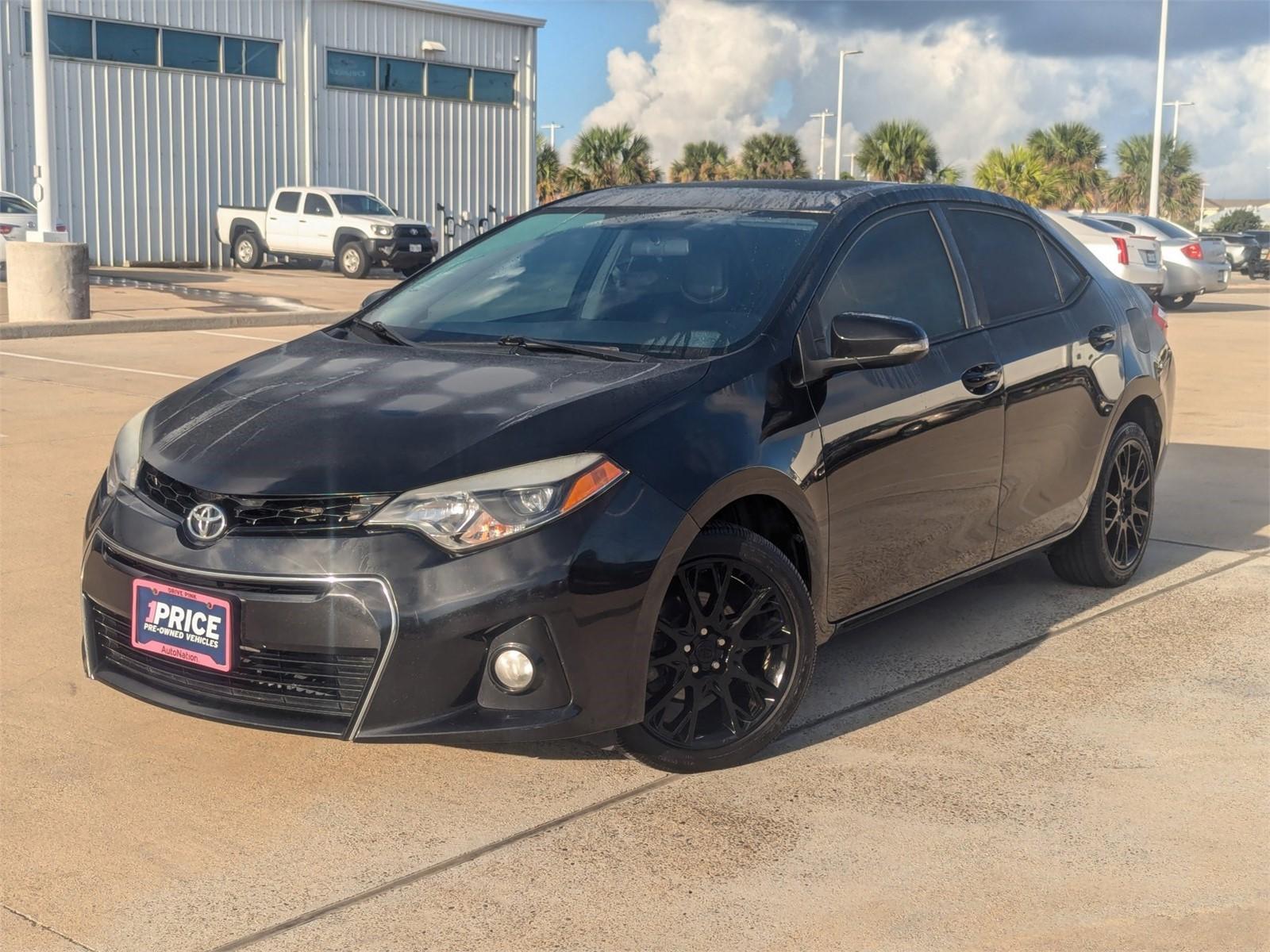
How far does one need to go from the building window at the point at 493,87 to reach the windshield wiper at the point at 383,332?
3393 cm

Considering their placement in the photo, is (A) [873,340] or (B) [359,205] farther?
(B) [359,205]

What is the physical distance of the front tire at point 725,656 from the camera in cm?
389

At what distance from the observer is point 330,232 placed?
30.0 metres

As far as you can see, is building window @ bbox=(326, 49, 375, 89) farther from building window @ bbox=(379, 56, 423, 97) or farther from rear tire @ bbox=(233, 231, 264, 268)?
rear tire @ bbox=(233, 231, 264, 268)

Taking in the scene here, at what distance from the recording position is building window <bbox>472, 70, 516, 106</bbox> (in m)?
37.7

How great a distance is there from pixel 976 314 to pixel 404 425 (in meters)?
2.26

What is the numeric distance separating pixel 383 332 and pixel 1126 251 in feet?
61.2

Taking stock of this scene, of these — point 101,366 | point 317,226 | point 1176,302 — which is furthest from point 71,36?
point 1176,302

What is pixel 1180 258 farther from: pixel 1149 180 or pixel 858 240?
pixel 1149 180

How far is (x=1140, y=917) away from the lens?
3.28m

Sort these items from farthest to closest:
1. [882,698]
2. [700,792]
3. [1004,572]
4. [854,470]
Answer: [1004,572] → [882,698] → [854,470] → [700,792]

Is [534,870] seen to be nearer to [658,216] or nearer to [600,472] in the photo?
[600,472]

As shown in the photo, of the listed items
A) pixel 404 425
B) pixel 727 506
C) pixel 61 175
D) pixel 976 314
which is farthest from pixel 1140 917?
pixel 61 175

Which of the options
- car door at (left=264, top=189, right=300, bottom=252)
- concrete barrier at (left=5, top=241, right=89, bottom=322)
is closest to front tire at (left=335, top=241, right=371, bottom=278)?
car door at (left=264, top=189, right=300, bottom=252)
